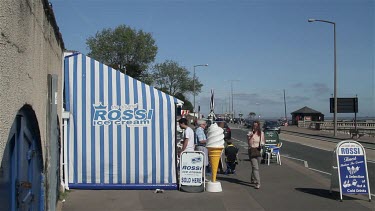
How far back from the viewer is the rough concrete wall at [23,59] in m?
3.27

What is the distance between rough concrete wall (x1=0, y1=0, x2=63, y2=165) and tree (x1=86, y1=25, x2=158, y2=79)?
3331cm

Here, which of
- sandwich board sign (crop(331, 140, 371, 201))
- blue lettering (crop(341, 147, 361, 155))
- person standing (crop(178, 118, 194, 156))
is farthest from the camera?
person standing (crop(178, 118, 194, 156))

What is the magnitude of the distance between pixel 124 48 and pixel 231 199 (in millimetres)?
31895

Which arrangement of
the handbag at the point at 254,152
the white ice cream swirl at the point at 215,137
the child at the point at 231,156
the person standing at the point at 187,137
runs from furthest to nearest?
the child at the point at 231,156 → the handbag at the point at 254,152 → the person standing at the point at 187,137 → the white ice cream swirl at the point at 215,137

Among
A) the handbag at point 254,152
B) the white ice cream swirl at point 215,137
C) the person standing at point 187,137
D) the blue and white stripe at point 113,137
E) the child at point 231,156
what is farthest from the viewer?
the child at point 231,156

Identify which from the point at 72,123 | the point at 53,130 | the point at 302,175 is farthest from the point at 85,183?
the point at 302,175

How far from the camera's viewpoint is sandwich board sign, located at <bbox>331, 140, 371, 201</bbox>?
9.70 metres

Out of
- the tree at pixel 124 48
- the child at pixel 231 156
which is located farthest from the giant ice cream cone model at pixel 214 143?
the tree at pixel 124 48

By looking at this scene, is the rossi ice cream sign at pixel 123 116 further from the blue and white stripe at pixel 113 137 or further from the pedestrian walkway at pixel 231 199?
the pedestrian walkway at pixel 231 199

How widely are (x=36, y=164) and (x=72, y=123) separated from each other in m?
4.88

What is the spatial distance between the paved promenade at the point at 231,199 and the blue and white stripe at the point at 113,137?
35 cm

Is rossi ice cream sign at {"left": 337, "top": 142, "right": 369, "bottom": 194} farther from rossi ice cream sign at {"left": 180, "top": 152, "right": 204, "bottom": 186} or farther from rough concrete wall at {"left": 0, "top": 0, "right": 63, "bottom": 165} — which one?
rough concrete wall at {"left": 0, "top": 0, "right": 63, "bottom": 165}

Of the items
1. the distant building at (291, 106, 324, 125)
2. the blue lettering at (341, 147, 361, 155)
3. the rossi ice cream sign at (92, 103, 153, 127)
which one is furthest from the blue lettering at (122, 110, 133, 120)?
the distant building at (291, 106, 324, 125)

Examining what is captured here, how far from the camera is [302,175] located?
45.8 ft
